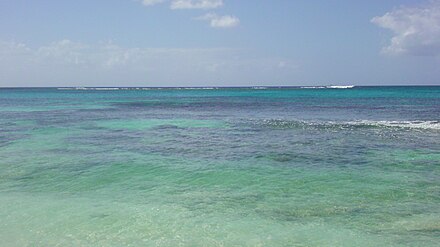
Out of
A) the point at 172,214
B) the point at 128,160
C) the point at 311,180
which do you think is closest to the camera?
the point at 172,214

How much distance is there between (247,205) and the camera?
11.7 m

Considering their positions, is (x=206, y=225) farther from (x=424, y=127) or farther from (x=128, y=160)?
(x=424, y=127)

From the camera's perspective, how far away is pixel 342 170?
52.9 feet

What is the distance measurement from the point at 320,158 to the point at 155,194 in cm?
836

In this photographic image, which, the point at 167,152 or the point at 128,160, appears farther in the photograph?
the point at 167,152

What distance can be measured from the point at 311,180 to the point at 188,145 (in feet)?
30.3

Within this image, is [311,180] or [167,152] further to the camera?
[167,152]

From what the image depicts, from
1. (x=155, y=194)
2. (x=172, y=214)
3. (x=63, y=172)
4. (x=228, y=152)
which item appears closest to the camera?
(x=172, y=214)

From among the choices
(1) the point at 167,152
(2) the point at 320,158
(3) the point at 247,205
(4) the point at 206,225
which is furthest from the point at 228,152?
(4) the point at 206,225

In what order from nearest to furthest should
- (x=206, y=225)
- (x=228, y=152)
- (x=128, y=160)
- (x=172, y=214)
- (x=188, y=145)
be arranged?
(x=206, y=225)
(x=172, y=214)
(x=128, y=160)
(x=228, y=152)
(x=188, y=145)

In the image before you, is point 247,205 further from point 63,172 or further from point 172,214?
point 63,172

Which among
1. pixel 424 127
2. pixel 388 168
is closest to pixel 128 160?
pixel 388 168

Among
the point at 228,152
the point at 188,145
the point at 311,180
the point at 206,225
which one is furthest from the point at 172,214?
the point at 188,145

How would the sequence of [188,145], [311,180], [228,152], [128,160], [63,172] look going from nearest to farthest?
[311,180] → [63,172] → [128,160] → [228,152] → [188,145]
